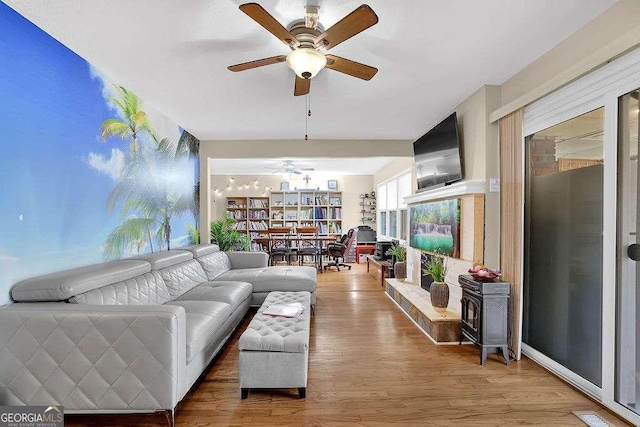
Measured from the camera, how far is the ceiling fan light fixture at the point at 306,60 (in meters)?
1.82

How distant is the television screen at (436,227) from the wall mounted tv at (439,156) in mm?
278

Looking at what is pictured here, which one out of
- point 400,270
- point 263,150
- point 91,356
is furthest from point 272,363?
point 263,150

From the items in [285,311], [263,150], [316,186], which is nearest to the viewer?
[285,311]

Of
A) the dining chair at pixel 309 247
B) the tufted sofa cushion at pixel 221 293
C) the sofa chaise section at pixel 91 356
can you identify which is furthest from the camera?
the dining chair at pixel 309 247

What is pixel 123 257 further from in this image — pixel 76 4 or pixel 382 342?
pixel 382 342

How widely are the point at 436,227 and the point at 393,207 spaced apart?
3352 mm

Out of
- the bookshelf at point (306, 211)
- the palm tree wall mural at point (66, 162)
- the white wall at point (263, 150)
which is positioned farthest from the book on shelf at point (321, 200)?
the palm tree wall mural at point (66, 162)

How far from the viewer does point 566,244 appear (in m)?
2.29

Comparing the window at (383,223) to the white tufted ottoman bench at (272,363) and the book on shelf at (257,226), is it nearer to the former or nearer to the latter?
the book on shelf at (257,226)

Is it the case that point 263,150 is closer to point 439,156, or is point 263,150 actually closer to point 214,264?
point 214,264

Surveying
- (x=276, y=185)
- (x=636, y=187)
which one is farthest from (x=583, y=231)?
(x=276, y=185)

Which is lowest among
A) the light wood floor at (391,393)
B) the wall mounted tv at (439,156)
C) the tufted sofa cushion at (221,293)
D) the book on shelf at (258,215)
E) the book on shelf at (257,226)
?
the light wood floor at (391,393)

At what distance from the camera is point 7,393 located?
170cm

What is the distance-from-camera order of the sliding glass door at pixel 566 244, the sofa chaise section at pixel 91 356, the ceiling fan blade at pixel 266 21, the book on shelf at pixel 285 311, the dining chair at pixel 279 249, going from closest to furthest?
the ceiling fan blade at pixel 266 21, the sofa chaise section at pixel 91 356, the sliding glass door at pixel 566 244, the book on shelf at pixel 285 311, the dining chair at pixel 279 249
